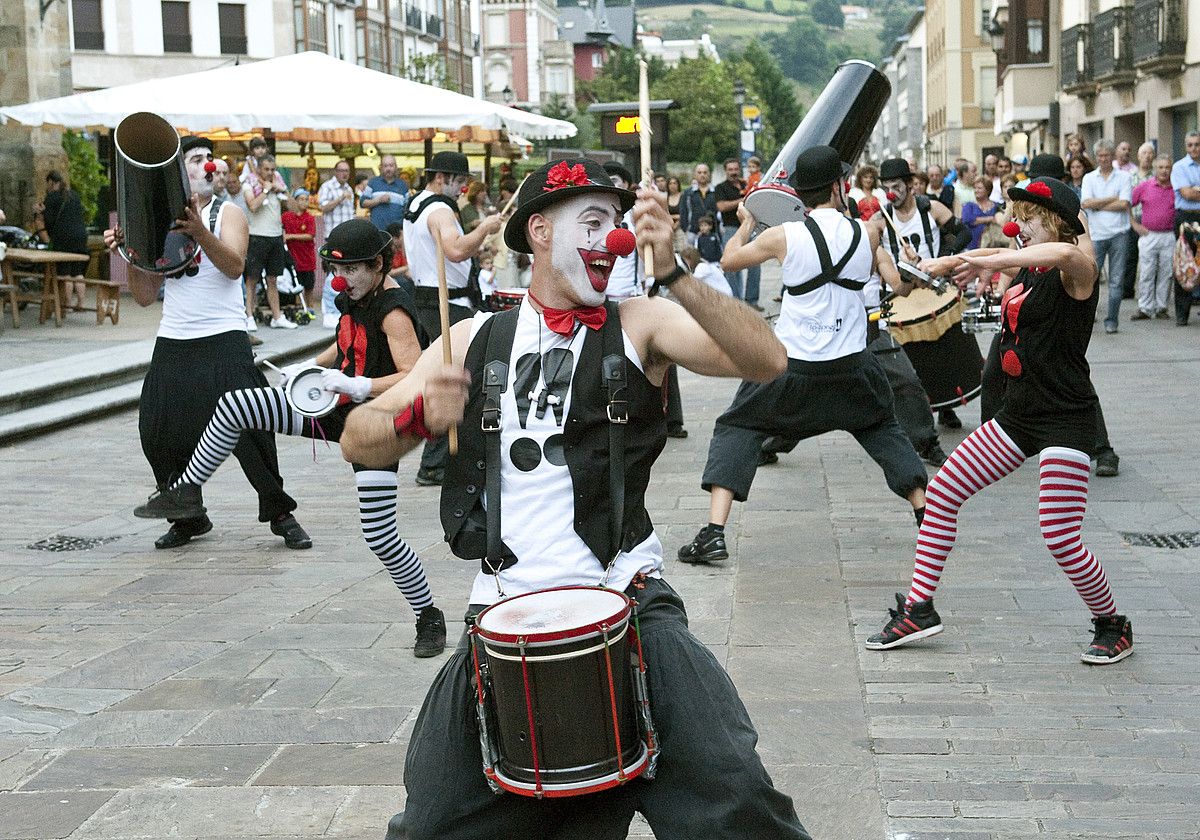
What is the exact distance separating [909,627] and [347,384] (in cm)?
239

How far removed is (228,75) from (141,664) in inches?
523

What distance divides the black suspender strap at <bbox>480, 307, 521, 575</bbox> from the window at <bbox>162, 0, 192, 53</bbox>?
51793 millimetres

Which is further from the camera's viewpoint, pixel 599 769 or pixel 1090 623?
pixel 1090 623

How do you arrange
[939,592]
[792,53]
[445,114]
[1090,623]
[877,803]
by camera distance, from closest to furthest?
[877,803], [1090,623], [939,592], [445,114], [792,53]

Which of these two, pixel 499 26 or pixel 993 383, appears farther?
pixel 499 26

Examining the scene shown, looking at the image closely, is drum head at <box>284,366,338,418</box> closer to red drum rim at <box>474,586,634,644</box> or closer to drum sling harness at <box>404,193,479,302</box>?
red drum rim at <box>474,586,634,644</box>

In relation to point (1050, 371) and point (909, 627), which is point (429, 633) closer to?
point (909, 627)

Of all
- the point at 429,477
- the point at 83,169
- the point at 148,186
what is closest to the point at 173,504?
the point at 148,186

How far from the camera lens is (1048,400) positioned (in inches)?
215

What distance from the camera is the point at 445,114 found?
17.0m

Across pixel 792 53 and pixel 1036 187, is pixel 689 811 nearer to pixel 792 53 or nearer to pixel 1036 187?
pixel 1036 187

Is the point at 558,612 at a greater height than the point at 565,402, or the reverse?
the point at 565,402

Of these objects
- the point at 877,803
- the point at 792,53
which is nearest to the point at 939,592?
the point at 877,803

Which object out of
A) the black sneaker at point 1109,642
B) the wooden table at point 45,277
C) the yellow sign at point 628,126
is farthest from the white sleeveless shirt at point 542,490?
the wooden table at point 45,277
